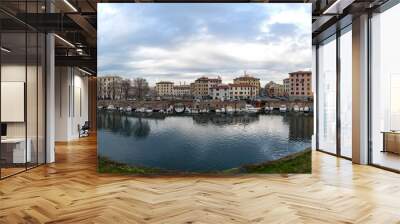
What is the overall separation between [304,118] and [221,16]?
7.61ft

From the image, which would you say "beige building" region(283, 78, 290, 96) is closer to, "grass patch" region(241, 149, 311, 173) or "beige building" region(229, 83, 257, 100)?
"beige building" region(229, 83, 257, 100)

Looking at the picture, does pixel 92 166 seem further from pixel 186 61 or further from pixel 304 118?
pixel 304 118

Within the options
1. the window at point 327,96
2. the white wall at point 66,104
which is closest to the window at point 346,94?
the window at point 327,96

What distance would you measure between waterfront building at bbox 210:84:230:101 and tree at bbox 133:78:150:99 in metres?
1.17

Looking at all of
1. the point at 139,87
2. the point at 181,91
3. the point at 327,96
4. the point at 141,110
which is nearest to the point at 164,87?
the point at 181,91

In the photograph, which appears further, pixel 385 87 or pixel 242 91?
pixel 385 87

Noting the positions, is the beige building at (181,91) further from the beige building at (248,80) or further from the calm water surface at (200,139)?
the beige building at (248,80)

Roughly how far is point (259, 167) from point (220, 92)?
1474 millimetres

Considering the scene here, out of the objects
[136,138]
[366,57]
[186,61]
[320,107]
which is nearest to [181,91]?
[186,61]

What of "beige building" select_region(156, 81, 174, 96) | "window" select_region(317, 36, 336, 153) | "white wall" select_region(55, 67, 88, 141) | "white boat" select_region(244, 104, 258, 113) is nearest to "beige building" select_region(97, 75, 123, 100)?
"beige building" select_region(156, 81, 174, 96)

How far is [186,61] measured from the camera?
22.2 ft

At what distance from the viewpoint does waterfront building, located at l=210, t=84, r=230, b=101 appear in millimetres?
6824

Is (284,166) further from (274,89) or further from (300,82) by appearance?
(300,82)

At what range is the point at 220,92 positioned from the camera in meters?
6.88
